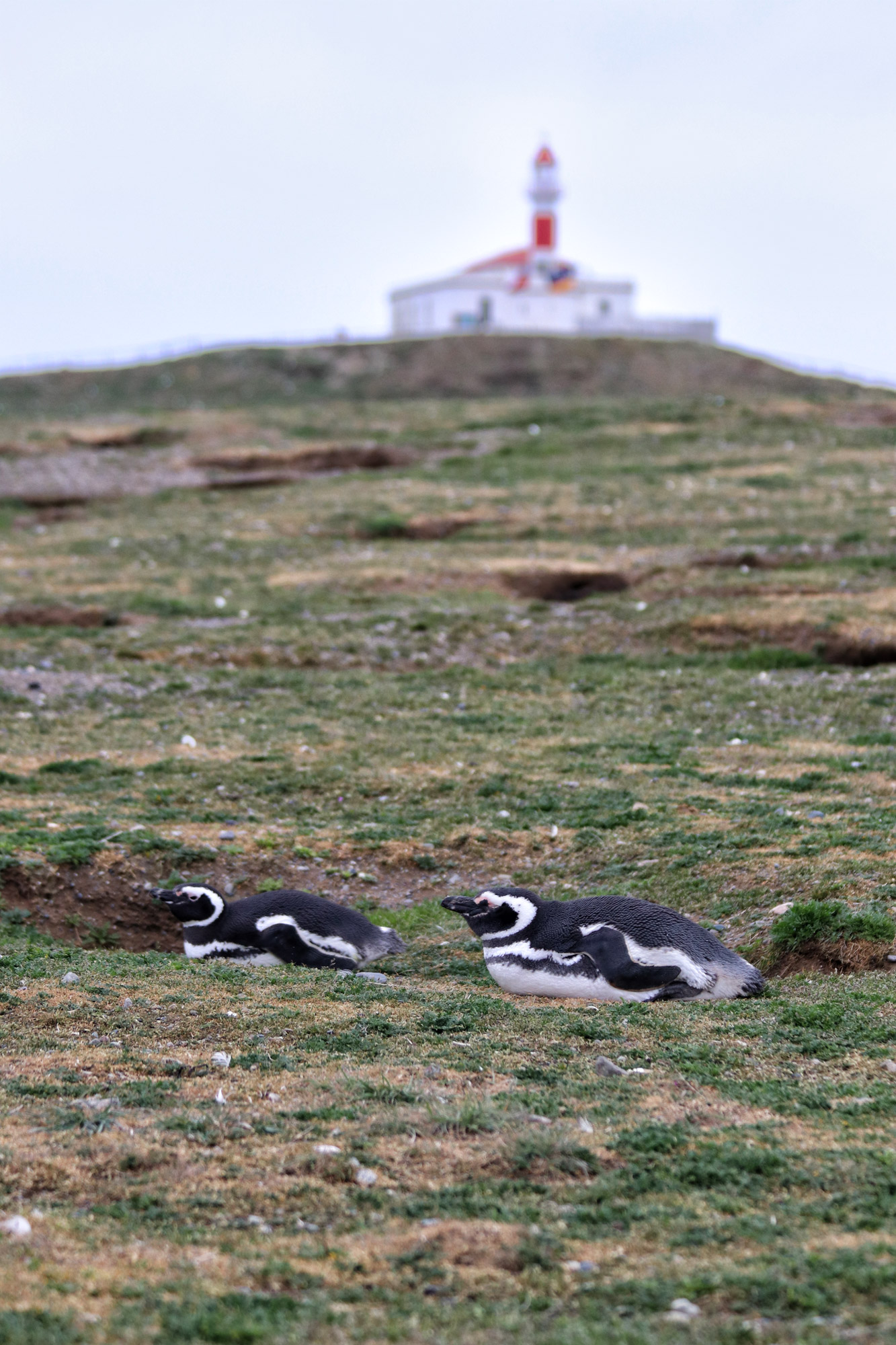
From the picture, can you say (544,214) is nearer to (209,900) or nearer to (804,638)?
(804,638)

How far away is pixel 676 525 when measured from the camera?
23297 mm

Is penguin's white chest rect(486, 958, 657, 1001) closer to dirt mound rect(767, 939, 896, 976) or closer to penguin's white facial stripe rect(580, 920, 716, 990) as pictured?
penguin's white facial stripe rect(580, 920, 716, 990)

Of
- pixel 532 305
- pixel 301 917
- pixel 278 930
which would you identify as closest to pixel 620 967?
pixel 301 917

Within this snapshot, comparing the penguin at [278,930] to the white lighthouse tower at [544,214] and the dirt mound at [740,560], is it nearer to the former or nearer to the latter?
the dirt mound at [740,560]

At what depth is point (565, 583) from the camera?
67.5 feet

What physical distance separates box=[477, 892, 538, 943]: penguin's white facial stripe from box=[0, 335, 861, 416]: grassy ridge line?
41491mm

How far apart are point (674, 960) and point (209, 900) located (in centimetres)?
315

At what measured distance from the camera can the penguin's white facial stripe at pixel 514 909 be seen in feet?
26.4

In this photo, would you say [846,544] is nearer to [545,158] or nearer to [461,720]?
[461,720]

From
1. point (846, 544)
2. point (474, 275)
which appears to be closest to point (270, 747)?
point (846, 544)

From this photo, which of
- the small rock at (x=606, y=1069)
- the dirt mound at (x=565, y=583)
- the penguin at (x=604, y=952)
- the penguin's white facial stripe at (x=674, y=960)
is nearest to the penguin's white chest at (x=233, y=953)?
the penguin at (x=604, y=952)

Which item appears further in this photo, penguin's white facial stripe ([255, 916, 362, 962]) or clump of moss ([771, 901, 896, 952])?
penguin's white facial stripe ([255, 916, 362, 962])

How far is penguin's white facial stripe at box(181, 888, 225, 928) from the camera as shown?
29.4 ft

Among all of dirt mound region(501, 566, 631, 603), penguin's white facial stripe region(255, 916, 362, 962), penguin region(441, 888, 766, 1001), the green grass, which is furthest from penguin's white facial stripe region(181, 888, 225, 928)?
dirt mound region(501, 566, 631, 603)
